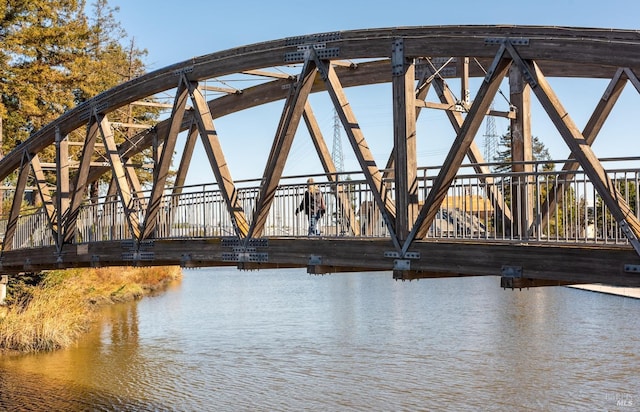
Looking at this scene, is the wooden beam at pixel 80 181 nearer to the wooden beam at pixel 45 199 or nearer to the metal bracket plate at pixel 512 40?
the wooden beam at pixel 45 199

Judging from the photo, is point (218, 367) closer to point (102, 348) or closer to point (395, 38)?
point (102, 348)

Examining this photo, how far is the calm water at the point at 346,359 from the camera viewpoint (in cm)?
1752

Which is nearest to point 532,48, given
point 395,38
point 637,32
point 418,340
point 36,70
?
point 637,32

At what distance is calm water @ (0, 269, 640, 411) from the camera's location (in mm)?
17516

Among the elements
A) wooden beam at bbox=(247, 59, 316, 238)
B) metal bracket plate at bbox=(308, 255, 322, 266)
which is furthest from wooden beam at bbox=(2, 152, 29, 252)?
metal bracket plate at bbox=(308, 255, 322, 266)

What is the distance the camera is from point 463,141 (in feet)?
31.8

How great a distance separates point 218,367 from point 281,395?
3.66m

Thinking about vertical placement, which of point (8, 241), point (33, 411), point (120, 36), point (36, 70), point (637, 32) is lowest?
point (33, 411)

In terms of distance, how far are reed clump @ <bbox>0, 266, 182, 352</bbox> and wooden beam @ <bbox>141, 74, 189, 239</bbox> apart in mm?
8223

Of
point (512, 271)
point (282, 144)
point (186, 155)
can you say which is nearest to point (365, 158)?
point (282, 144)

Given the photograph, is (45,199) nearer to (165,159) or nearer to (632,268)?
(165,159)

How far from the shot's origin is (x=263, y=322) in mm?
28844

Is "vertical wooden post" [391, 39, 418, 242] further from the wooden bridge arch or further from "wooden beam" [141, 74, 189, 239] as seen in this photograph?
"wooden beam" [141, 74, 189, 239]

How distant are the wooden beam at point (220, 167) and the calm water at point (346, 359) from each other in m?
4.96
